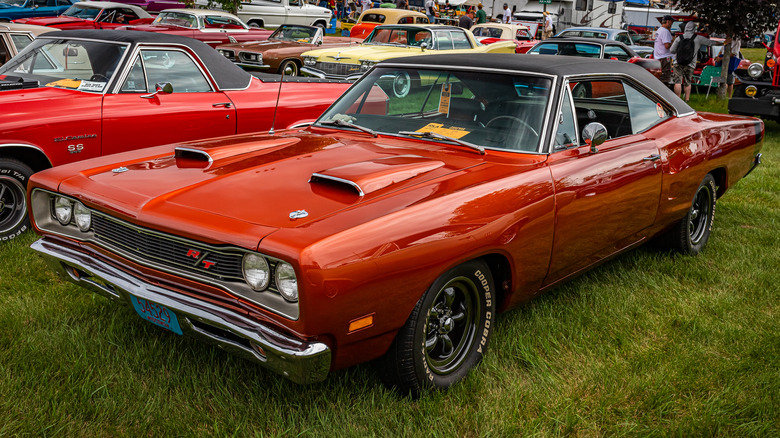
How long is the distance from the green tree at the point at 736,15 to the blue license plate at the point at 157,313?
12.6m

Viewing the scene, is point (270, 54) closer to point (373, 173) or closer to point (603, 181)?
point (603, 181)

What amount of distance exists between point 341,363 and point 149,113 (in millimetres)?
3587

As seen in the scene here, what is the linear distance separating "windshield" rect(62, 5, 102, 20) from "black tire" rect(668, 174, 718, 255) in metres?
16.3

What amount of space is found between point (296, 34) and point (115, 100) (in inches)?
404

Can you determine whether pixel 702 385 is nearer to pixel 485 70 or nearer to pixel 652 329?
pixel 652 329

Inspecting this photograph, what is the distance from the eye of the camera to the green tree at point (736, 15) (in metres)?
12.4

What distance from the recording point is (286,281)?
2.52 meters

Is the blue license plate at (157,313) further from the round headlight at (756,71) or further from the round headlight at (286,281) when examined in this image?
the round headlight at (756,71)

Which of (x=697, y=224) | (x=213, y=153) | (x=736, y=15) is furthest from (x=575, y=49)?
(x=213, y=153)

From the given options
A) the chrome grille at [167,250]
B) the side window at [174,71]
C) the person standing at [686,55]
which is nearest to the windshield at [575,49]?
the person standing at [686,55]

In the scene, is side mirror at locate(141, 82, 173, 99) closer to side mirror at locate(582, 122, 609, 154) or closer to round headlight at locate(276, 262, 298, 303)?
side mirror at locate(582, 122, 609, 154)

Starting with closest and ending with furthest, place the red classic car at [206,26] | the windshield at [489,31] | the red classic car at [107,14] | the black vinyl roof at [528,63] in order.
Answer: the black vinyl roof at [528,63] → the red classic car at [206,26] → the red classic car at [107,14] → the windshield at [489,31]

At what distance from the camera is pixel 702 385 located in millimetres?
3209

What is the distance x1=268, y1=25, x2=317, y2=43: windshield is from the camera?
49.5 ft
